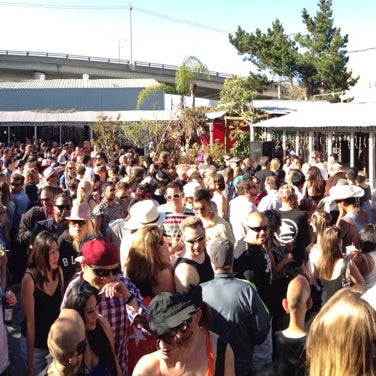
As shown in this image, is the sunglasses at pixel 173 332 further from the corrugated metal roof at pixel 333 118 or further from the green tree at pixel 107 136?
the green tree at pixel 107 136

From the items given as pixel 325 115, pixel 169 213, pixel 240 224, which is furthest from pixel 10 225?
pixel 325 115

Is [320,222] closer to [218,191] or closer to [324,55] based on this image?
[218,191]

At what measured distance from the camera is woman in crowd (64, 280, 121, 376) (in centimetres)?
362

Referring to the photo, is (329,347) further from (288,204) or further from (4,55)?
(4,55)

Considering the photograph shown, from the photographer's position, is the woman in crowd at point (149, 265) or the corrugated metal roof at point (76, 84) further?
the corrugated metal roof at point (76, 84)

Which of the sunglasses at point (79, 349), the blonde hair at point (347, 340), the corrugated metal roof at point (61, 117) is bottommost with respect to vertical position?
the sunglasses at point (79, 349)

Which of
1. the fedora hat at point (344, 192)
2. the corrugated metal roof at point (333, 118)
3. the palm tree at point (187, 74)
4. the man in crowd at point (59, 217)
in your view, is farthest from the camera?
the palm tree at point (187, 74)

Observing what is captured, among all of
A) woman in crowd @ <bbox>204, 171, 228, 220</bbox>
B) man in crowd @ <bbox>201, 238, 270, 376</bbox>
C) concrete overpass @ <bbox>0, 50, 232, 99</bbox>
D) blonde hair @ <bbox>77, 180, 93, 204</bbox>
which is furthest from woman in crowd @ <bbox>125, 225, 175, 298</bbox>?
concrete overpass @ <bbox>0, 50, 232, 99</bbox>

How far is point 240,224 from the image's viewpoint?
25.1 ft

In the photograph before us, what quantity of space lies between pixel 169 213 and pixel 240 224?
94 centimetres

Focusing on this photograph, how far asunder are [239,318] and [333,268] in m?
1.58

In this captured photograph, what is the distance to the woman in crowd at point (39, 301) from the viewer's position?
4.78 metres

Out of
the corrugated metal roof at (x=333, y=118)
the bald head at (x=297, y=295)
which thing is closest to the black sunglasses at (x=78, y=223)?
the bald head at (x=297, y=295)

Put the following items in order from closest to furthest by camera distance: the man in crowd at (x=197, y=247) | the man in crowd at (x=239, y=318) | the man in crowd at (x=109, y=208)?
1. the man in crowd at (x=239, y=318)
2. the man in crowd at (x=197, y=247)
3. the man in crowd at (x=109, y=208)
